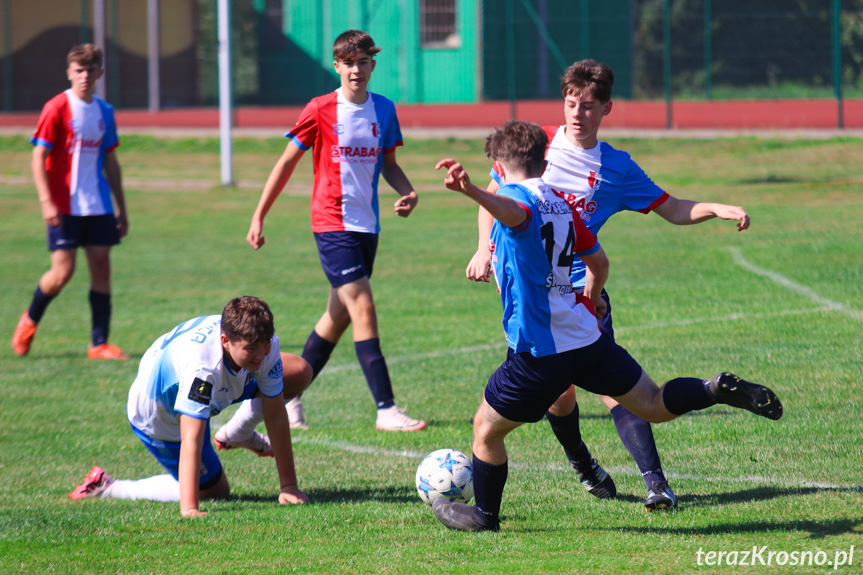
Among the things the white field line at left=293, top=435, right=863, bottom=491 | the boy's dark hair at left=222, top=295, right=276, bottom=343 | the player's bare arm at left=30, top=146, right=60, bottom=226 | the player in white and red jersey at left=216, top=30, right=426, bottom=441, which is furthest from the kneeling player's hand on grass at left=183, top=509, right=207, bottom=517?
the player's bare arm at left=30, top=146, right=60, bottom=226

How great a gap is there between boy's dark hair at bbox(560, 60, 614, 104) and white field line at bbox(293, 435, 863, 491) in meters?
1.88

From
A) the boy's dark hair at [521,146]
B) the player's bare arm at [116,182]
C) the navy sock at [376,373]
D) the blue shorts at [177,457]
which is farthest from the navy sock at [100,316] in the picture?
the boy's dark hair at [521,146]

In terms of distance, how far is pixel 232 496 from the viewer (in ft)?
16.7

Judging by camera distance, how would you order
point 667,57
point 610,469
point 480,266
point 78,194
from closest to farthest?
1. point 480,266
2. point 610,469
3. point 78,194
4. point 667,57

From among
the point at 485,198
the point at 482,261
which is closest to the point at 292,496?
the point at 482,261

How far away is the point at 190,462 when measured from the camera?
447cm

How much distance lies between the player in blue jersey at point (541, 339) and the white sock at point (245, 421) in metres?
1.43

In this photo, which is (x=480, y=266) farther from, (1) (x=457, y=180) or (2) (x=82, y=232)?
(2) (x=82, y=232)

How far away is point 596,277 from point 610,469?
1.31 meters

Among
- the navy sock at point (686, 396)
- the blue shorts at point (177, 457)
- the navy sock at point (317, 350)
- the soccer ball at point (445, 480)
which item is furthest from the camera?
the navy sock at point (317, 350)

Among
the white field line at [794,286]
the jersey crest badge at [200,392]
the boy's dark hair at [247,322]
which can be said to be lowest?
the white field line at [794,286]

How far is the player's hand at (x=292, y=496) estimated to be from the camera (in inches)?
188

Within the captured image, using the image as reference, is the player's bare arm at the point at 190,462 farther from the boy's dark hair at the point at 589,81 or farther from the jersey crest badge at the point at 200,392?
the boy's dark hair at the point at 589,81

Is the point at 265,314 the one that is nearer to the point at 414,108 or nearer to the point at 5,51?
the point at 414,108
